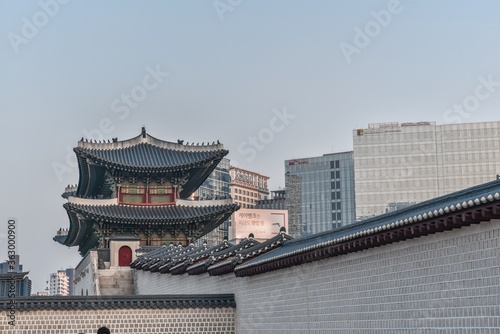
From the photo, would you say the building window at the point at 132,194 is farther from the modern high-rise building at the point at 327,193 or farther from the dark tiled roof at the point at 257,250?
the modern high-rise building at the point at 327,193

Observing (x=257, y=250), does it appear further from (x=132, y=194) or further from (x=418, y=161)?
(x=418, y=161)

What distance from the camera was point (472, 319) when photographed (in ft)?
53.2

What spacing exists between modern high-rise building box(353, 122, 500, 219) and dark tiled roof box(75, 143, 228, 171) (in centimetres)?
7227

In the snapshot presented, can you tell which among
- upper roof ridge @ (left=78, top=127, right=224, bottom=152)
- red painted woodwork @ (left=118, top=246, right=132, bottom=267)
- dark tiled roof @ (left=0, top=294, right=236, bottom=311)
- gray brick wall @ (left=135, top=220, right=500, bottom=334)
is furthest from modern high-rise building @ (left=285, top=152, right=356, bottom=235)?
gray brick wall @ (left=135, top=220, right=500, bottom=334)

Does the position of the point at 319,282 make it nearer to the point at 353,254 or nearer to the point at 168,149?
the point at 353,254

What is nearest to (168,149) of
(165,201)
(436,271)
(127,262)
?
(165,201)

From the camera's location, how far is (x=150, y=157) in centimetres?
5750

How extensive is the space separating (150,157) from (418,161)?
254ft

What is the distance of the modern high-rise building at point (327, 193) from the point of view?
148 meters

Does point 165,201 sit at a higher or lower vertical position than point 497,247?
higher

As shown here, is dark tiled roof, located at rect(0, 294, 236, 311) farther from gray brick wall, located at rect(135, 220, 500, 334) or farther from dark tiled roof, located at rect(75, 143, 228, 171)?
dark tiled roof, located at rect(75, 143, 228, 171)

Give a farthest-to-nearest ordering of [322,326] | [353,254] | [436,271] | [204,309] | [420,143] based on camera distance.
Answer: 1. [420,143]
2. [204,309]
3. [322,326]
4. [353,254]
5. [436,271]

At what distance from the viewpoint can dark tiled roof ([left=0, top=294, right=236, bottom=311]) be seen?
29281 millimetres

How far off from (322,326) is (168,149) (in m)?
36.8
